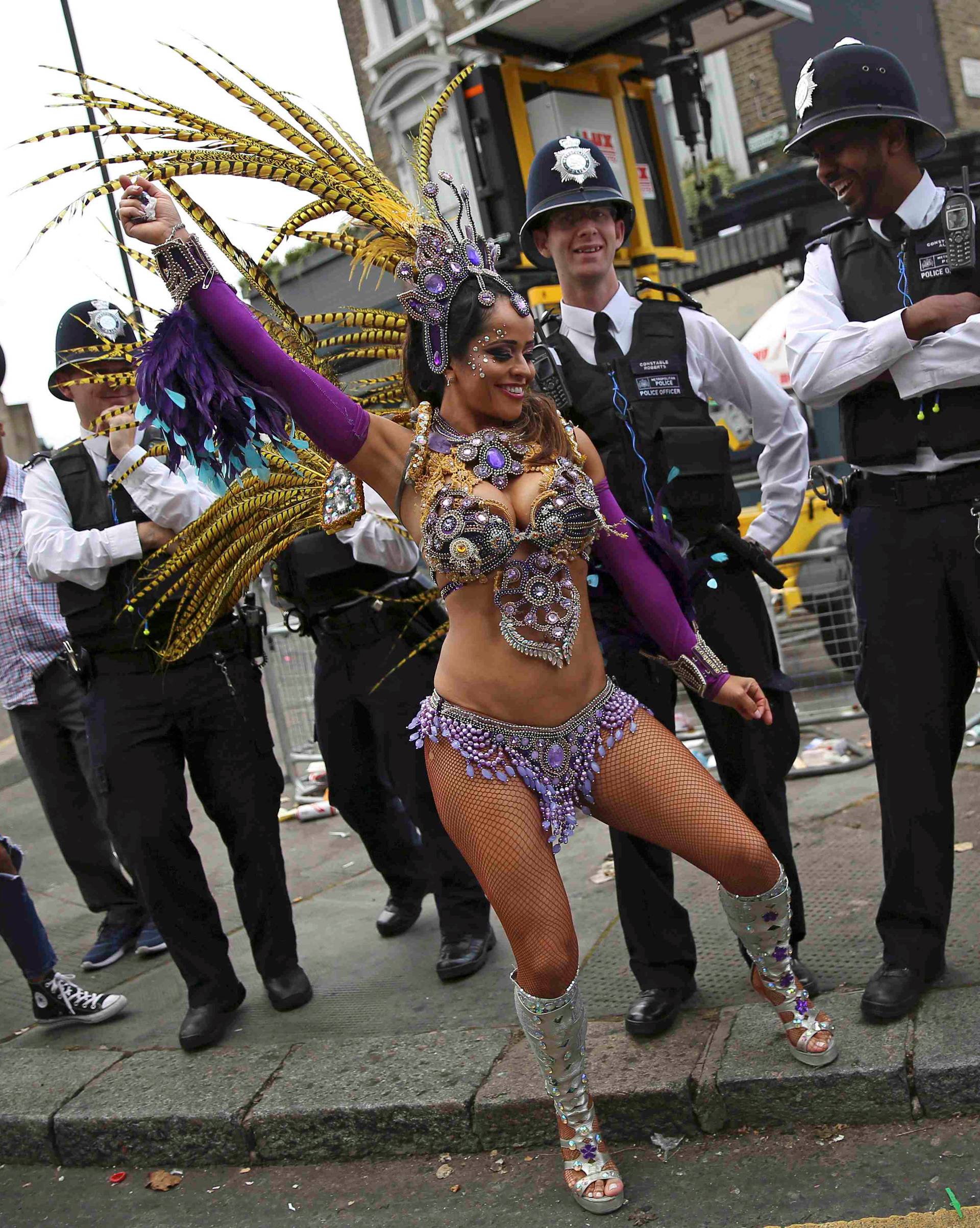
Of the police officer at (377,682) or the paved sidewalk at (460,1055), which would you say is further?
the police officer at (377,682)

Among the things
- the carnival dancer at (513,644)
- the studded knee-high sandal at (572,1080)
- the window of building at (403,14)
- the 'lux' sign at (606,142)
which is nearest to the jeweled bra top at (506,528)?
the carnival dancer at (513,644)

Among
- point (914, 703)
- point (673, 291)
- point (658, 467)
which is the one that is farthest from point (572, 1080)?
point (673, 291)

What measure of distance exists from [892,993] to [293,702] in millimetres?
5543

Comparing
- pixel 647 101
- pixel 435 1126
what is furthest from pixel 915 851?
pixel 647 101

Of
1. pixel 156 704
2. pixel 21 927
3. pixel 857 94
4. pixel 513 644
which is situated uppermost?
pixel 857 94

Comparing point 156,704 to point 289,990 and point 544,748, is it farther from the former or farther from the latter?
point 544,748

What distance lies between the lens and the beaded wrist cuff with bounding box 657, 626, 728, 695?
328 centimetres

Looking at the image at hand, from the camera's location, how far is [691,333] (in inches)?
148

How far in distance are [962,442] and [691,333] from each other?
905 millimetres

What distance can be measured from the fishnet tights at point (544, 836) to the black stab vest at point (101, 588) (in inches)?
66.5

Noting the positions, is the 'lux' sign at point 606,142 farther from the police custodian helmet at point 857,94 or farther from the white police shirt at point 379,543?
the police custodian helmet at point 857,94

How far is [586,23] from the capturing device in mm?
7801

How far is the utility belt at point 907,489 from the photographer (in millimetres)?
3275

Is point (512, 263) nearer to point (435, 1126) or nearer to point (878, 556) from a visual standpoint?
point (878, 556)
